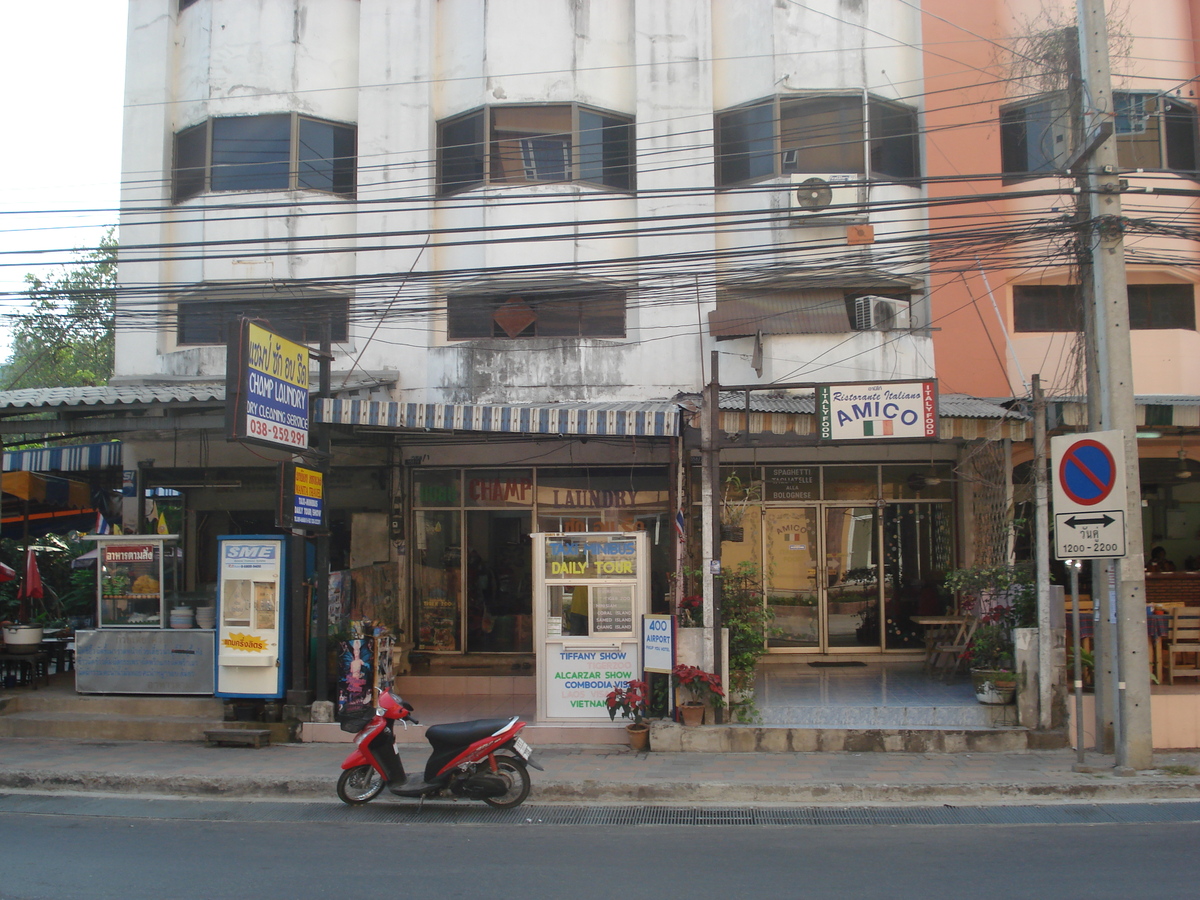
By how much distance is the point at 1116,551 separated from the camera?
859 centimetres

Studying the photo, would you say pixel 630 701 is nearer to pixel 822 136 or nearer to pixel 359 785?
pixel 359 785

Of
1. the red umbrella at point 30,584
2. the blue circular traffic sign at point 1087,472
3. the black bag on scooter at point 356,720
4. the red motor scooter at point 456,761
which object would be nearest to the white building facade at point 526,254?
the red umbrella at point 30,584

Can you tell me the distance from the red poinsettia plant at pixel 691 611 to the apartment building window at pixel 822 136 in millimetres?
6966

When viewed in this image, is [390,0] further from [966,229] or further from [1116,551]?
[1116,551]

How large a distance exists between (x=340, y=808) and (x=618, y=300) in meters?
8.57

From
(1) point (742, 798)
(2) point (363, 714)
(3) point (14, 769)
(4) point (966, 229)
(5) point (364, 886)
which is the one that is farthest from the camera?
(4) point (966, 229)

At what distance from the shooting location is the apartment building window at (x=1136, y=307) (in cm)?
1447

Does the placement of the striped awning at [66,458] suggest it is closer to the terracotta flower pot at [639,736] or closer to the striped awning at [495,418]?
the striped awning at [495,418]

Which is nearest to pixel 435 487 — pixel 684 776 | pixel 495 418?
pixel 495 418

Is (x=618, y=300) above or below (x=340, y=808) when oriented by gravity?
above

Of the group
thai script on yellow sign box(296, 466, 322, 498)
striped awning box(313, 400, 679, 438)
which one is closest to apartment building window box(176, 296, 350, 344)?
thai script on yellow sign box(296, 466, 322, 498)

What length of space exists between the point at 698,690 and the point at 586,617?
1.53m

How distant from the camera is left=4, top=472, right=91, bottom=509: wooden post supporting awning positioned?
14.0 m

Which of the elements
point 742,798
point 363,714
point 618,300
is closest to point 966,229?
point 618,300
